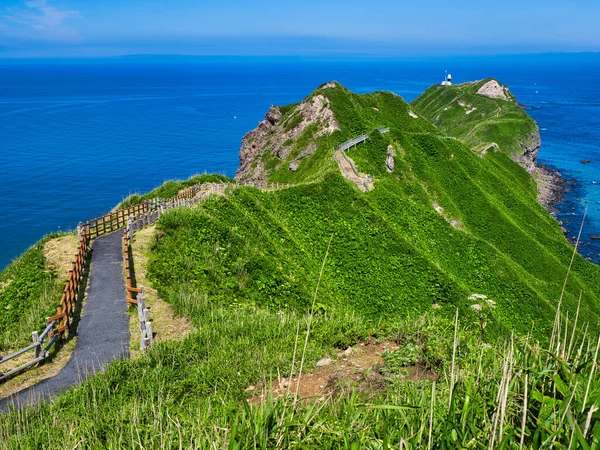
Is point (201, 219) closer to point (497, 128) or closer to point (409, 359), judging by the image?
point (409, 359)

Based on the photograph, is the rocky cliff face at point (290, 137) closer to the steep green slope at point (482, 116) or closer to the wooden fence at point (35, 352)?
the steep green slope at point (482, 116)

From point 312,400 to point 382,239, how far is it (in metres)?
28.2

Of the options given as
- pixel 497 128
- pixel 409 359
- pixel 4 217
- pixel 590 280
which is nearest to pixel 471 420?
pixel 409 359

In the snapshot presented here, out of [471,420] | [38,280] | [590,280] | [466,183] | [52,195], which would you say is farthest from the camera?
[52,195]

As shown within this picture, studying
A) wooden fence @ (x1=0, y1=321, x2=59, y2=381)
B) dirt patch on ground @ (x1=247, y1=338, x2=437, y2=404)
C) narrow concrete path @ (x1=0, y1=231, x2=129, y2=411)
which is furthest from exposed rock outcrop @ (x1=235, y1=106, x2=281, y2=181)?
dirt patch on ground @ (x1=247, y1=338, x2=437, y2=404)

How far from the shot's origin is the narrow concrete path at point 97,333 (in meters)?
15.2

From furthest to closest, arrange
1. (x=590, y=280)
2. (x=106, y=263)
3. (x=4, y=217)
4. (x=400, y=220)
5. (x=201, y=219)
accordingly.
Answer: (x=4, y=217) → (x=590, y=280) → (x=400, y=220) → (x=201, y=219) → (x=106, y=263)

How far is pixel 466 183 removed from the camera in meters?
58.5

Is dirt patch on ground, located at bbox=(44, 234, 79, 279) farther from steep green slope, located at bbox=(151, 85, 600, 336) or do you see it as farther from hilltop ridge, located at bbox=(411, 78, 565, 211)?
hilltop ridge, located at bbox=(411, 78, 565, 211)

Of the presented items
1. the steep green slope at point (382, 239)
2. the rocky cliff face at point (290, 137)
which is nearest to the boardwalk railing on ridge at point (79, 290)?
the steep green slope at point (382, 239)

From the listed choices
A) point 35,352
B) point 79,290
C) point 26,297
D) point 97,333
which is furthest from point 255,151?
point 35,352

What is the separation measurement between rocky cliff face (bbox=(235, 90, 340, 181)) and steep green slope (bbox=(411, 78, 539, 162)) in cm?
4138

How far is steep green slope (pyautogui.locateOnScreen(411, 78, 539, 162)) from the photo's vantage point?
110 metres

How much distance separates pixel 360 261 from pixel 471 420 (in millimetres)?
29521
